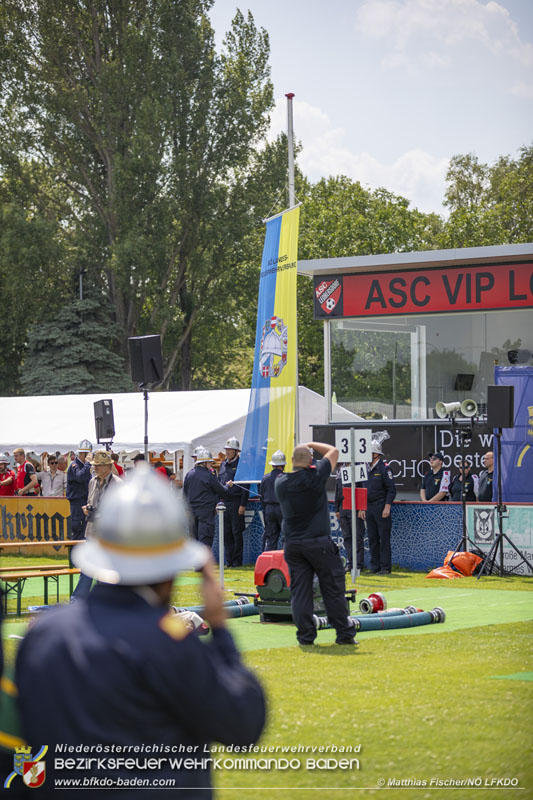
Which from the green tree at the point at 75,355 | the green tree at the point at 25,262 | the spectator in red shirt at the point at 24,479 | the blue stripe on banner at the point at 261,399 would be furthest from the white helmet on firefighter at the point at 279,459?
the green tree at the point at 25,262

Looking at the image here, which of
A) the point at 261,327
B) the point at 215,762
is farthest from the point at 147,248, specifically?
the point at 215,762

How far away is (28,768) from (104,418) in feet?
63.1

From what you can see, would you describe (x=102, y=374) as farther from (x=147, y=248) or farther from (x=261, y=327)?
(x=261, y=327)

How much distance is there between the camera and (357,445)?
16.7 m

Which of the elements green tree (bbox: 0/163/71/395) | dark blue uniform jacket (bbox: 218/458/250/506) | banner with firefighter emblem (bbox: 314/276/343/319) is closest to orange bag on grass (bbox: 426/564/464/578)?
dark blue uniform jacket (bbox: 218/458/250/506)

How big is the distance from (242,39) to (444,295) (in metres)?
31.4

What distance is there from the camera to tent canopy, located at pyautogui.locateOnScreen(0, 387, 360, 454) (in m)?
25.5

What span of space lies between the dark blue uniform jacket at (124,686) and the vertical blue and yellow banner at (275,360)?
14691mm

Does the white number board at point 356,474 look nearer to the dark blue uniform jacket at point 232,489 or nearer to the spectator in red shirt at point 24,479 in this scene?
the dark blue uniform jacket at point 232,489

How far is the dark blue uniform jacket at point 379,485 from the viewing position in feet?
61.9

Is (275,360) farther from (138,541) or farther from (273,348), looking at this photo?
(138,541)

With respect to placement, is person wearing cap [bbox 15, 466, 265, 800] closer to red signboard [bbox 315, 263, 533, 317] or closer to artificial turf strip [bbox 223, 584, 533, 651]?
artificial turf strip [bbox 223, 584, 533, 651]

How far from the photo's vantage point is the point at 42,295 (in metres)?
50.2

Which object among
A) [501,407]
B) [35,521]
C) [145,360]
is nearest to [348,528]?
[501,407]
